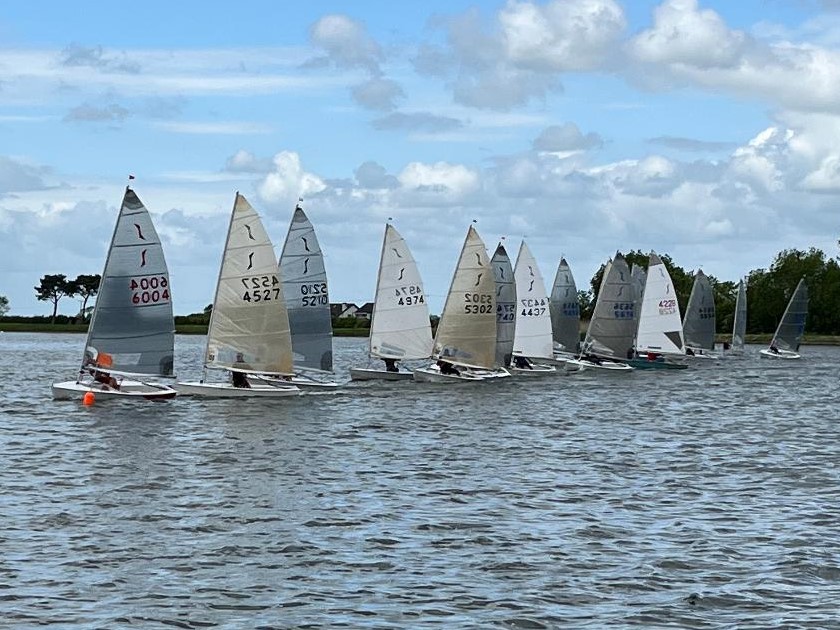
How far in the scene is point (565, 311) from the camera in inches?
3142

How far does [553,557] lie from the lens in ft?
69.3

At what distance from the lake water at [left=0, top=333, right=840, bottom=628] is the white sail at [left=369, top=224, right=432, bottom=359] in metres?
11.5

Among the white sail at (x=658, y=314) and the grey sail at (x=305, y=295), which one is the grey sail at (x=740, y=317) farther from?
the grey sail at (x=305, y=295)

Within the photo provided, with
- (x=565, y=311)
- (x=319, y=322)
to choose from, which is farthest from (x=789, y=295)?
(x=319, y=322)

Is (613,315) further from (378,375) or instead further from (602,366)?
(378,375)

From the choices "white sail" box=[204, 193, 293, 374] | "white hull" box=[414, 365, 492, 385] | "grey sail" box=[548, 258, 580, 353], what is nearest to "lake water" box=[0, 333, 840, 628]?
"white sail" box=[204, 193, 293, 374]

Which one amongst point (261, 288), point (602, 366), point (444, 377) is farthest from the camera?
point (602, 366)

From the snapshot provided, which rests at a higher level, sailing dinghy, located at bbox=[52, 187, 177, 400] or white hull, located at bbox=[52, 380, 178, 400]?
sailing dinghy, located at bbox=[52, 187, 177, 400]

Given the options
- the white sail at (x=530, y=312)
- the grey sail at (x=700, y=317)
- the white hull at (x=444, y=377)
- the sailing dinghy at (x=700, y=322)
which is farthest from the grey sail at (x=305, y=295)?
the sailing dinghy at (x=700, y=322)

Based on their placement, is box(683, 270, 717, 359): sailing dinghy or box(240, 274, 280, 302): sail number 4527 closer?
box(240, 274, 280, 302): sail number 4527

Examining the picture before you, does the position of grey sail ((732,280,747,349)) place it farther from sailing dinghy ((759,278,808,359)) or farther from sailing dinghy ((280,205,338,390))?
sailing dinghy ((280,205,338,390))

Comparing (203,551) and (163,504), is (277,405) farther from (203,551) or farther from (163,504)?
(203,551)

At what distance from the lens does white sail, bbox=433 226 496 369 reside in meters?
59.9

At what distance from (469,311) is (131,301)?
64.0ft
